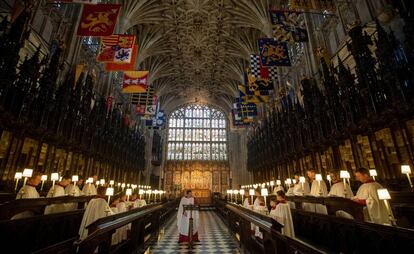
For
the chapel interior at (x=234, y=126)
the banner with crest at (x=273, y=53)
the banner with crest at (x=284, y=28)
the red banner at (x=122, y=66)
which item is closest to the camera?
the chapel interior at (x=234, y=126)

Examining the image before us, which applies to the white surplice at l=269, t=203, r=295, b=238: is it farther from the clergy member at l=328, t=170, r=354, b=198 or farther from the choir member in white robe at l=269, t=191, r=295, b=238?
the clergy member at l=328, t=170, r=354, b=198

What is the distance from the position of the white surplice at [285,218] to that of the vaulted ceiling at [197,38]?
1827 cm

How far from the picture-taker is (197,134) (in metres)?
37.0

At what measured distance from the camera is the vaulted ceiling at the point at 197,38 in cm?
2030

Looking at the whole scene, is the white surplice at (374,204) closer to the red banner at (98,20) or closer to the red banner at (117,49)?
the red banner at (98,20)

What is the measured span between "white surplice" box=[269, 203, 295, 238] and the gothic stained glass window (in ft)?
101

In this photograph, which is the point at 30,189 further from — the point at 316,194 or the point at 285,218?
the point at 316,194

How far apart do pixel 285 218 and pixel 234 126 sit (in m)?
18.2

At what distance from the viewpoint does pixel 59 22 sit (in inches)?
448

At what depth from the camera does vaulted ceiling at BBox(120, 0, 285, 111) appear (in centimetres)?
2030

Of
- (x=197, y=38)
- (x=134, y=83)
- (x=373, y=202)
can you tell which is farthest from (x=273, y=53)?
(x=197, y=38)

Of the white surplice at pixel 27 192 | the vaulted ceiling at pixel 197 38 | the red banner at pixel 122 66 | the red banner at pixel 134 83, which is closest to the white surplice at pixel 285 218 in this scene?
the white surplice at pixel 27 192

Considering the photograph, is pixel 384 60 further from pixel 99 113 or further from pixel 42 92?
pixel 99 113

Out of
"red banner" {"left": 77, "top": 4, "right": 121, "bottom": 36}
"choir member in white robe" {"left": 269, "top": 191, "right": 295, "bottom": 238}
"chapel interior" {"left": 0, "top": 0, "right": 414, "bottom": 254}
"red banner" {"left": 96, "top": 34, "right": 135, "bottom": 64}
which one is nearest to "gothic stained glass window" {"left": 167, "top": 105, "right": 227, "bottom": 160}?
"chapel interior" {"left": 0, "top": 0, "right": 414, "bottom": 254}
